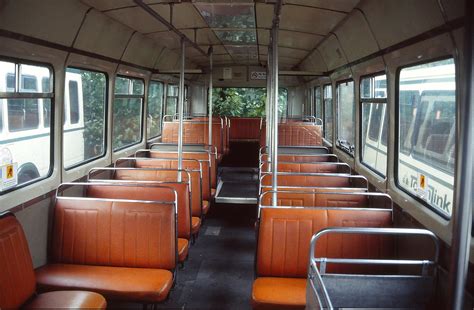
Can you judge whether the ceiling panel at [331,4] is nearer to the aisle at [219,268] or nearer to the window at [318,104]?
the aisle at [219,268]

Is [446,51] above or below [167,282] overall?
above

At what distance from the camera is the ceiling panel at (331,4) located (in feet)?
13.4

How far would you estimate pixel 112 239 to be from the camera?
3662 millimetres

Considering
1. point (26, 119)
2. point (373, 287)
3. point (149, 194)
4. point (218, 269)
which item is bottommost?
point (218, 269)

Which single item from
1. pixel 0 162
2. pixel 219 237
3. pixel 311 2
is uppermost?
pixel 311 2

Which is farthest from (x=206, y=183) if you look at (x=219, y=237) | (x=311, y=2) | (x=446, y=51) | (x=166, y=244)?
(x=446, y=51)

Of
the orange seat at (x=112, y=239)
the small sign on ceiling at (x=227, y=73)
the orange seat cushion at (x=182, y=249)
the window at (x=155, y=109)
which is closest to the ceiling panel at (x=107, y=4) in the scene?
the orange seat at (x=112, y=239)

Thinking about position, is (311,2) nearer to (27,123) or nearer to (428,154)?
(428,154)

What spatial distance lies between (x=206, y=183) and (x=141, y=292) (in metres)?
2.82

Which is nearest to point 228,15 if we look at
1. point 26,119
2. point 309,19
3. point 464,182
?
point 309,19

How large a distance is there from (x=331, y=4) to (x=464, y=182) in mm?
3257

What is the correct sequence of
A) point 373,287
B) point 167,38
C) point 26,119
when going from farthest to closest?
point 167,38 → point 26,119 → point 373,287

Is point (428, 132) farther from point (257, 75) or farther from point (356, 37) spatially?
point (257, 75)

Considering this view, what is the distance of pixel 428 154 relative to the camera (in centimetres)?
341
